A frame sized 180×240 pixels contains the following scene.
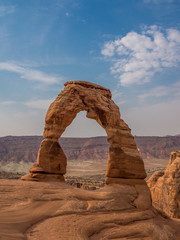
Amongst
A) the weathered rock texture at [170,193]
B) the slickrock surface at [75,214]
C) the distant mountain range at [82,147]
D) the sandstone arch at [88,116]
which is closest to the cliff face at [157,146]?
the distant mountain range at [82,147]

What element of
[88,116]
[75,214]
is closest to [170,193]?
[88,116]

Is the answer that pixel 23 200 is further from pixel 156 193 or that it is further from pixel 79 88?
pixel 156 193

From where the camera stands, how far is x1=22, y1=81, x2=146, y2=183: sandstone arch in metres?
12.1

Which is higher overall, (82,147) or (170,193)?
(82,147)

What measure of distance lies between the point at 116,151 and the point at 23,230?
22.6ft

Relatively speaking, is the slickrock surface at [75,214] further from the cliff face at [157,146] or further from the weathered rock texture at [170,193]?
the cliff face at [157,146]

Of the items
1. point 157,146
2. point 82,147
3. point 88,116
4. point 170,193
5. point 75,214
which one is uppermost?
point 157,146

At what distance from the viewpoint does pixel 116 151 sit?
12.4 metres

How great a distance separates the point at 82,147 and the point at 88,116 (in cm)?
9537

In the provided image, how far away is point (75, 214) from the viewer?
830 centimetres

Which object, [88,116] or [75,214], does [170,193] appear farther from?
[75,214]

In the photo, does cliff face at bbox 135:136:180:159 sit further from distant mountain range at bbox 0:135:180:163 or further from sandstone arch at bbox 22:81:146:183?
sandstone arch at bbox 22:81:146:183

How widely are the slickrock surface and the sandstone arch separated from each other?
1321mm

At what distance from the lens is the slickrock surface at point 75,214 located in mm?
6899
